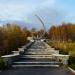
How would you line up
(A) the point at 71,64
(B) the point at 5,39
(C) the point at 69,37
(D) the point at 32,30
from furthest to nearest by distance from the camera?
(D) the point at 32,30 < (C) the point at 69,37 < (B) the point at 5,39 < (A) the point at 71,64

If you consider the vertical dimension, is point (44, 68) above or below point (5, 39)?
below

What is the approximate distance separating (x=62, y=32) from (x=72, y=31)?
110 inches

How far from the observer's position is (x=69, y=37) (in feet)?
263

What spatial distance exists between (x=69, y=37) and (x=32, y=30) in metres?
59.2

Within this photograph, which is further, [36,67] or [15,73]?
[36,67]

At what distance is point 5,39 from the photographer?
88.2 feet

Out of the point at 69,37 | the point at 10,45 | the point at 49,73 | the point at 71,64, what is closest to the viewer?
the point at 49,73

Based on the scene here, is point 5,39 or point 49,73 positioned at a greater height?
point 5,39

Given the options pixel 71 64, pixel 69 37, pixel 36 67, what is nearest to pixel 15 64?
pixel 36 67

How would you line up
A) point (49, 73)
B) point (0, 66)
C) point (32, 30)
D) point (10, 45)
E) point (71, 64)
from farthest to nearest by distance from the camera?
point (32, 30), point (10, 45), point (71, 64), point (0, 66), point (49, 73)

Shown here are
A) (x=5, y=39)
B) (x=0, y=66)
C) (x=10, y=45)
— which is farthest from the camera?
(x=10, y=45)

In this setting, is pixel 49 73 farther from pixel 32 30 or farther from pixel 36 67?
pixel 32 30

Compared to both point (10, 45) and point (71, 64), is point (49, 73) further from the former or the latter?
point (10, 45)

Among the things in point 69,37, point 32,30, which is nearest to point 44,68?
point 69,37
